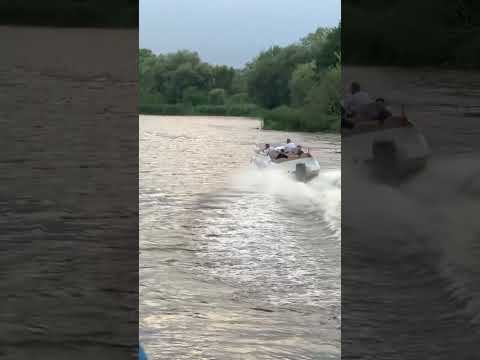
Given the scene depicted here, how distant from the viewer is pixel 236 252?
1105cm

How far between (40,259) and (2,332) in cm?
159

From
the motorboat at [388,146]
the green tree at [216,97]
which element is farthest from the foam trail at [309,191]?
the motorboat at [388,146]

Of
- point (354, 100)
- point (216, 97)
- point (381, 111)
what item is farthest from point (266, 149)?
point (354, 100)

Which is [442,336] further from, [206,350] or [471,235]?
[206,350]

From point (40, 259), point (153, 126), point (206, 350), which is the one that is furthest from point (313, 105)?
point (40, 259)

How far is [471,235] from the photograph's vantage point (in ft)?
9.83

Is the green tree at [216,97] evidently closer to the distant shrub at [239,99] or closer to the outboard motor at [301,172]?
the distant shrub at [239,99]

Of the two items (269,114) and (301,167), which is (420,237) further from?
(269,114)

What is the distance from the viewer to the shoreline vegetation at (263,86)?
16.6 m

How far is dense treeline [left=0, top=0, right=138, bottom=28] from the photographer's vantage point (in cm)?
152

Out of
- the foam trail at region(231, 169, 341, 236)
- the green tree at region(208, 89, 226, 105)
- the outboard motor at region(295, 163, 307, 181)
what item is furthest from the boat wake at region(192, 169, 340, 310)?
the green tree at region(208, 89, 226, 105)

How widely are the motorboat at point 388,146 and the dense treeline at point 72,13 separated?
543mm

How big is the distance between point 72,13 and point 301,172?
10.7 m

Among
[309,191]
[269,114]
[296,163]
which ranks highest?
[269,114]
